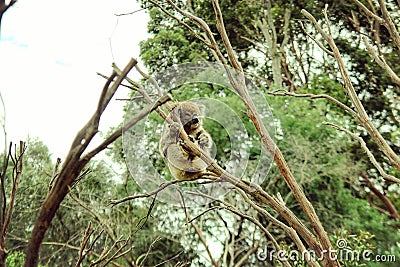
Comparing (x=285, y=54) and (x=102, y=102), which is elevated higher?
(x=285, y=54)

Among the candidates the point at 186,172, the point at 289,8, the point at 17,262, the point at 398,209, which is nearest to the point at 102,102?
the point at 186,172

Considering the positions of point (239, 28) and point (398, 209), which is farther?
point (239, 28)

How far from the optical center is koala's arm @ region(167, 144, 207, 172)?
2.71 feet

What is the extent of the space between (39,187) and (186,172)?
2.51 metres

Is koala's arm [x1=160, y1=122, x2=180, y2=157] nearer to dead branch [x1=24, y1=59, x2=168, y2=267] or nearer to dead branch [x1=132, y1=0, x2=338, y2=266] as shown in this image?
dead branch [x1=132, y1=0, x2=338, y2=266]

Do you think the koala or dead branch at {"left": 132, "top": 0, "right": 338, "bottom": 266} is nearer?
dead branch at {"left": 132, "top": 0, "right": 338, "bottom": 266}

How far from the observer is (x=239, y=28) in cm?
450

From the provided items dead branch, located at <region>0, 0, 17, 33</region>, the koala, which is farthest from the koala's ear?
dead branch, located at <region>0, 0, 17, 33</region>

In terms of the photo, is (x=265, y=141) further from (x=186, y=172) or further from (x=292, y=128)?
(x=292, y=128)

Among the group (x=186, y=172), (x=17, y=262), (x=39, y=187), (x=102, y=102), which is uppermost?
(x=102, y=102)

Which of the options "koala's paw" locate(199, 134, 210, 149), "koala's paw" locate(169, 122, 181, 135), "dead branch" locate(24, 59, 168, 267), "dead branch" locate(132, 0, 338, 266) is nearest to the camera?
"dead branch" locate(24, 59, 168, 267)

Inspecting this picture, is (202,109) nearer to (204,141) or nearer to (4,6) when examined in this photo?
(204,141)

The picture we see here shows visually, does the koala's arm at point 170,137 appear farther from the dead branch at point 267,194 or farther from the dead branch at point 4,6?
the dead branch at point 4,6

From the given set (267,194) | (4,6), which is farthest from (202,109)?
(4,6)
